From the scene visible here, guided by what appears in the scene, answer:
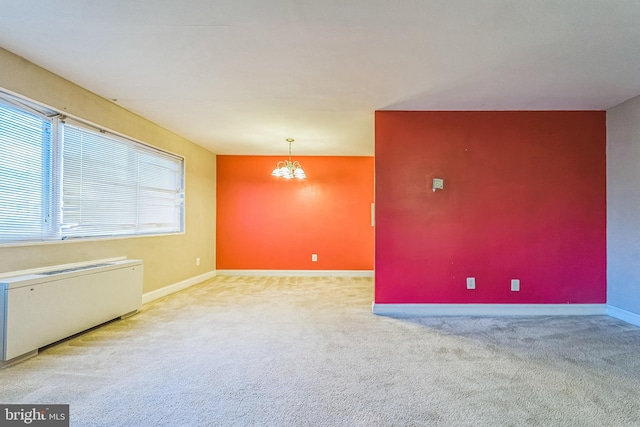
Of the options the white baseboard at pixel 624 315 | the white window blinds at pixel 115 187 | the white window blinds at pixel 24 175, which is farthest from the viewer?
the white baseboard at pixel 624 315

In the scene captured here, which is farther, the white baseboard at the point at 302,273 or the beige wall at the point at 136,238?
the white baseboard at the point at 302,273

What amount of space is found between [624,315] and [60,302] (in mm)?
5592

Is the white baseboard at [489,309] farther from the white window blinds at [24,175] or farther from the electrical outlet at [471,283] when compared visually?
the white window blinds at [24,175]

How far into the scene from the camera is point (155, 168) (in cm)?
430

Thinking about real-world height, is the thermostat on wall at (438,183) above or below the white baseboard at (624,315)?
above

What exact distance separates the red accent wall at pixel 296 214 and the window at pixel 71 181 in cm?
175

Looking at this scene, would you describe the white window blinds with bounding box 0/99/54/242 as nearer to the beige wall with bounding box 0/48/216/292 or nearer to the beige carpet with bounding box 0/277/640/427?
the beige wall with bounding box 0/48/216/292

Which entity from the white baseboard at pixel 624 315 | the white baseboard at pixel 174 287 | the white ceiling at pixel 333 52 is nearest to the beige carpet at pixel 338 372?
the white baseboard at pixel 624 315

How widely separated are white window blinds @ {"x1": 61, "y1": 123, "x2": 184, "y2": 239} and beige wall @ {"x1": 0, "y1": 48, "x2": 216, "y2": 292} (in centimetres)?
15

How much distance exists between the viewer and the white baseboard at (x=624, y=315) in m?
3.21

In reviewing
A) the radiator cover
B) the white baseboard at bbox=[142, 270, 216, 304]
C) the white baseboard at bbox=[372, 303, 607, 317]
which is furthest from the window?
the white baseboard at bbox=[372, 303, 607, 317]

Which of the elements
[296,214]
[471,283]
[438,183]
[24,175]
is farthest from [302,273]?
[24,175]

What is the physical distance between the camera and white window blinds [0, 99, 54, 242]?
242 cm

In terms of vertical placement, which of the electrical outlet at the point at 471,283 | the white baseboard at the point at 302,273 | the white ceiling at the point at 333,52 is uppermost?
the white ceiling at the point at 333,52
